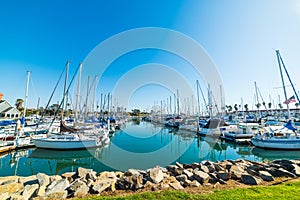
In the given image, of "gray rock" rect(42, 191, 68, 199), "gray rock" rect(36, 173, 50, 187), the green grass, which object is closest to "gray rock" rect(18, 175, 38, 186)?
"gray rock" rect(36, 173, 50, 187)

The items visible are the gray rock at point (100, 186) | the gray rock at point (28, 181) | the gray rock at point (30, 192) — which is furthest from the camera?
the gray rock at point (28, 181)

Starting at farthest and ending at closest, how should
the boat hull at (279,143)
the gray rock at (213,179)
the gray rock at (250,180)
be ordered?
the boat hull at (279,143), the gray rock at (213,179), the gray rock at (250,180)

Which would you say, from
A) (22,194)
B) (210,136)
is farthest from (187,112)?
(22,194)

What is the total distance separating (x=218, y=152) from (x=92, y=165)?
1418 centimetres

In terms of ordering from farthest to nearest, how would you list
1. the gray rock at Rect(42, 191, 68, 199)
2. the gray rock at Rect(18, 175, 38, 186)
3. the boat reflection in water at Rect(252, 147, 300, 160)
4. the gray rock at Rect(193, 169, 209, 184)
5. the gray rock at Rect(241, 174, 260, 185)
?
1. the boat reflection in water at Rect(252, 147, 300, 160)
2. the gray rock at Rect(18, 175, 38, 186)
3. the gray rock at Rect(193, 169, 209, 184)
4. the gray rock at Rect(241, 174, 260, 185)
5. the gray rock at Rect(42, 191, 68, 199)

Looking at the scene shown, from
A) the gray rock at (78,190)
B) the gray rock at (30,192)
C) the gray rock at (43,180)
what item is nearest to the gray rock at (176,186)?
the gray rock at (78,190)

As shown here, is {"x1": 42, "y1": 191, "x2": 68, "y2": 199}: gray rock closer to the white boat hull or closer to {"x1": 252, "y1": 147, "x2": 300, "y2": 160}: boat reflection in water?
the white boat hull

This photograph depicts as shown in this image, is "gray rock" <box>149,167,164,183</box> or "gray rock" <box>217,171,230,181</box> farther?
"gray rock" <box>217,171,230,181</box>

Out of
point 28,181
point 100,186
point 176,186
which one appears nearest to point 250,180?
point 176,186

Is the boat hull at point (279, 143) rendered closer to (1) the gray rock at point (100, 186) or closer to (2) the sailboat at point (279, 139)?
(2) the sailboat at point (279, 139)

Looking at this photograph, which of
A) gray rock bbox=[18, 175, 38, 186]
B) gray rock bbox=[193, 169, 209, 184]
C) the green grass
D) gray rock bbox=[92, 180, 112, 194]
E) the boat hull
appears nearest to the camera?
the green grass

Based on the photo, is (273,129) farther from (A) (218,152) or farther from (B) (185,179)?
(B) (185,179)

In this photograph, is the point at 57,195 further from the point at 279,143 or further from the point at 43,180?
the point at 279,143

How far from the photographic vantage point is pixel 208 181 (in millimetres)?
6652
